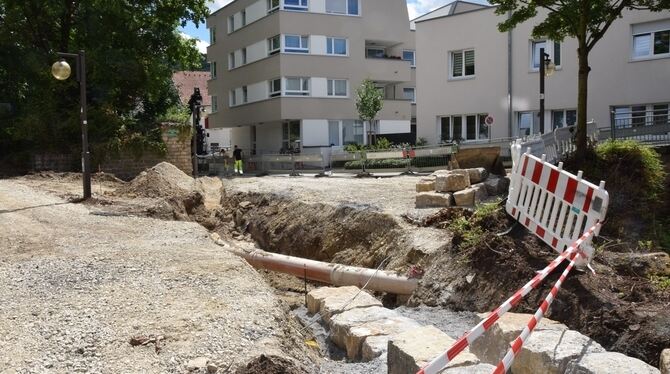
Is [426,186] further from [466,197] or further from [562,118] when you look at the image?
[562,118]

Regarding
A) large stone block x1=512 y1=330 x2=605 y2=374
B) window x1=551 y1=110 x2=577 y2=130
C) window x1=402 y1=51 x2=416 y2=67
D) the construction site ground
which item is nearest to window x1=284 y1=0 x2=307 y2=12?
window x1=402 y1=51 x2=416 y2=67

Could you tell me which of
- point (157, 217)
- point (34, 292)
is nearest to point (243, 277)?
point (34, 292)

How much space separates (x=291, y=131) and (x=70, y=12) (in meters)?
16.1

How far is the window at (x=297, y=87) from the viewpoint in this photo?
36.6 m

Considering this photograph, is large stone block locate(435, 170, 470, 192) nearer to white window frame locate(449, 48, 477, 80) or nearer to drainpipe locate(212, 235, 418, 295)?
drainpipe locate(212, 235, 418, 295)

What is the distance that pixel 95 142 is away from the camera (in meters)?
23.7

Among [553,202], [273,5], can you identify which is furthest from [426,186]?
[273,5]

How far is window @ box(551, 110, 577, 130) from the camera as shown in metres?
26.3

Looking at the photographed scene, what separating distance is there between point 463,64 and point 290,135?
12898 mm

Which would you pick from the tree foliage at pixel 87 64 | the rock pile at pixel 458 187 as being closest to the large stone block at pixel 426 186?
the rock pile at pixel 458 187

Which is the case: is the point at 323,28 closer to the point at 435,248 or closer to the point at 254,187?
the point at 254,187

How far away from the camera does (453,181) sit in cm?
1184

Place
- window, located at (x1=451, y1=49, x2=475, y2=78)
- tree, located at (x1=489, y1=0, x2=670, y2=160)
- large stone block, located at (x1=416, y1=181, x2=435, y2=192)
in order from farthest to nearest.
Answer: window, located at (x1=451, y1=49, x2=475, y2=78) < large stone block, located at (x1=416, y1=181, x2=435, y2=192) < tree, located at (x1=489, y1=0, x2=670, y2=160)

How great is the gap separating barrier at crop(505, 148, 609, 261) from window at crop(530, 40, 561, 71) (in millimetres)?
19130
